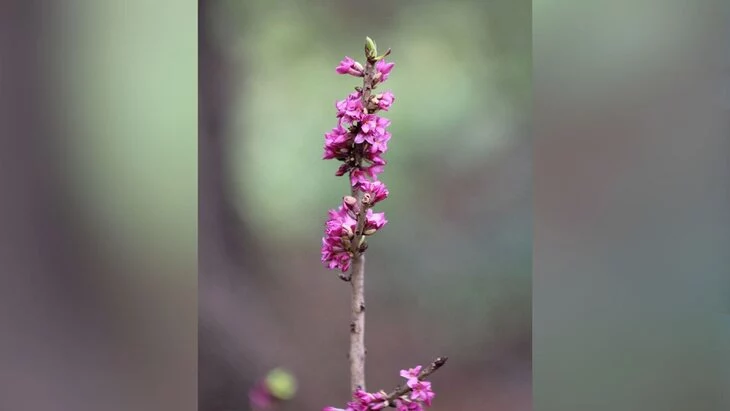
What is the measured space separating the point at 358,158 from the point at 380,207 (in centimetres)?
39

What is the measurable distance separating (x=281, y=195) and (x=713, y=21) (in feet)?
2.92

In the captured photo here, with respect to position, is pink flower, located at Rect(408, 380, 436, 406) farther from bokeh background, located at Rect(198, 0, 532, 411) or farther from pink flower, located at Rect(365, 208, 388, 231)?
bokeh background, located at Rect(198, 0, 532, 411)

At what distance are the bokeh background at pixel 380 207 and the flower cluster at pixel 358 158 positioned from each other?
38 centimetres

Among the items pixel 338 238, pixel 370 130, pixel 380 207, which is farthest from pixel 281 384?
pixel 370 130

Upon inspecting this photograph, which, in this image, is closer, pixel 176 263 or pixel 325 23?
pixel 176 263

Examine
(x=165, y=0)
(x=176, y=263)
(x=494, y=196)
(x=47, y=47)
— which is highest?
(x=165, y=0)

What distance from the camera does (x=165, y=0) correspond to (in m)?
1.03

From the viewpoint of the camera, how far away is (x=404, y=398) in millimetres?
969

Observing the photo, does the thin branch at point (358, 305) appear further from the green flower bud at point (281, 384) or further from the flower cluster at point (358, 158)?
the green flower bud at point (281, 384)

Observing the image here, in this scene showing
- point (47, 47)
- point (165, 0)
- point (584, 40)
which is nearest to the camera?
point (47, 47)

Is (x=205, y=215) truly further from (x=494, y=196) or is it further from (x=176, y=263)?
(x=494, y=196)

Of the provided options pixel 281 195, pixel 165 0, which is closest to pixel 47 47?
pixel 165 0

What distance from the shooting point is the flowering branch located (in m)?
0.97

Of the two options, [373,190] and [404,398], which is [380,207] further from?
[404,398]
